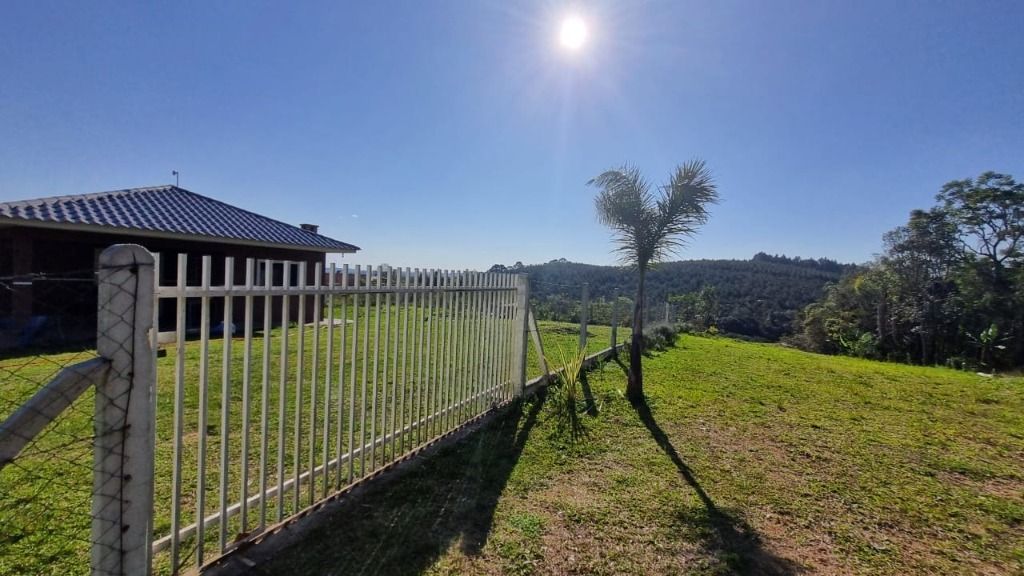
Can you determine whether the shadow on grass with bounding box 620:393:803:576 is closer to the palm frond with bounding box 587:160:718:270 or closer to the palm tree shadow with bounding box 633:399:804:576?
the palm tree shadow with bounding box 633:399:804:576

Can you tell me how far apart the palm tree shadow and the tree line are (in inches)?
836

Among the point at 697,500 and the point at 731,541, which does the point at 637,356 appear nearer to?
the point at 697,500

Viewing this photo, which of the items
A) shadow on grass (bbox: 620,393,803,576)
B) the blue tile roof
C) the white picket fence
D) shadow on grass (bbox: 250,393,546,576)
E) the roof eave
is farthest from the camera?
the blue tile roof

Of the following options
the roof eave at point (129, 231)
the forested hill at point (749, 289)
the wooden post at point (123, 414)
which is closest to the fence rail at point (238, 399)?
the wooden post at point (123, 414)

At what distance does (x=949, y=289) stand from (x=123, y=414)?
32.6m

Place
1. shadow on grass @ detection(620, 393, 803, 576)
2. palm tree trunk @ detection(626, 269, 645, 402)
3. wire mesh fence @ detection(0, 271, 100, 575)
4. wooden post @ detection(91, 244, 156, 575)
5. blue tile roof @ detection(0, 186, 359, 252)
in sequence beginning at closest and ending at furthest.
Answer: wire mesh fence @ detection(0, 271, 100, 575) < wooden post @ detection(91, 244, 156, 575) < shadow on grass @ detection(620, 393, 803, 576) < palm tree trunk @ detection(626, 269, 645, 402) < blue tile roof @ detection(0, 186, 359, 252)

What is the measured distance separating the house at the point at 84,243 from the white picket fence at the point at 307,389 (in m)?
4.00

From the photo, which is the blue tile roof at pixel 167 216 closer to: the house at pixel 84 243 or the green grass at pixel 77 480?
the house at pixel 84 243

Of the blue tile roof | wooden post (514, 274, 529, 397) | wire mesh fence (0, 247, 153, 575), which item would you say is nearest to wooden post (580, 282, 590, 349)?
wooden post (514, 274, 529, 397)

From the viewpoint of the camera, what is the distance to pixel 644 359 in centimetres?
958

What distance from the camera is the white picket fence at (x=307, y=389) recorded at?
223 centimetres

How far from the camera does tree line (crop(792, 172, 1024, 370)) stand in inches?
795

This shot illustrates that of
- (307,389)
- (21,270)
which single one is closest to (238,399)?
(307,389)

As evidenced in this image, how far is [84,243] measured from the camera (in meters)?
9.78
